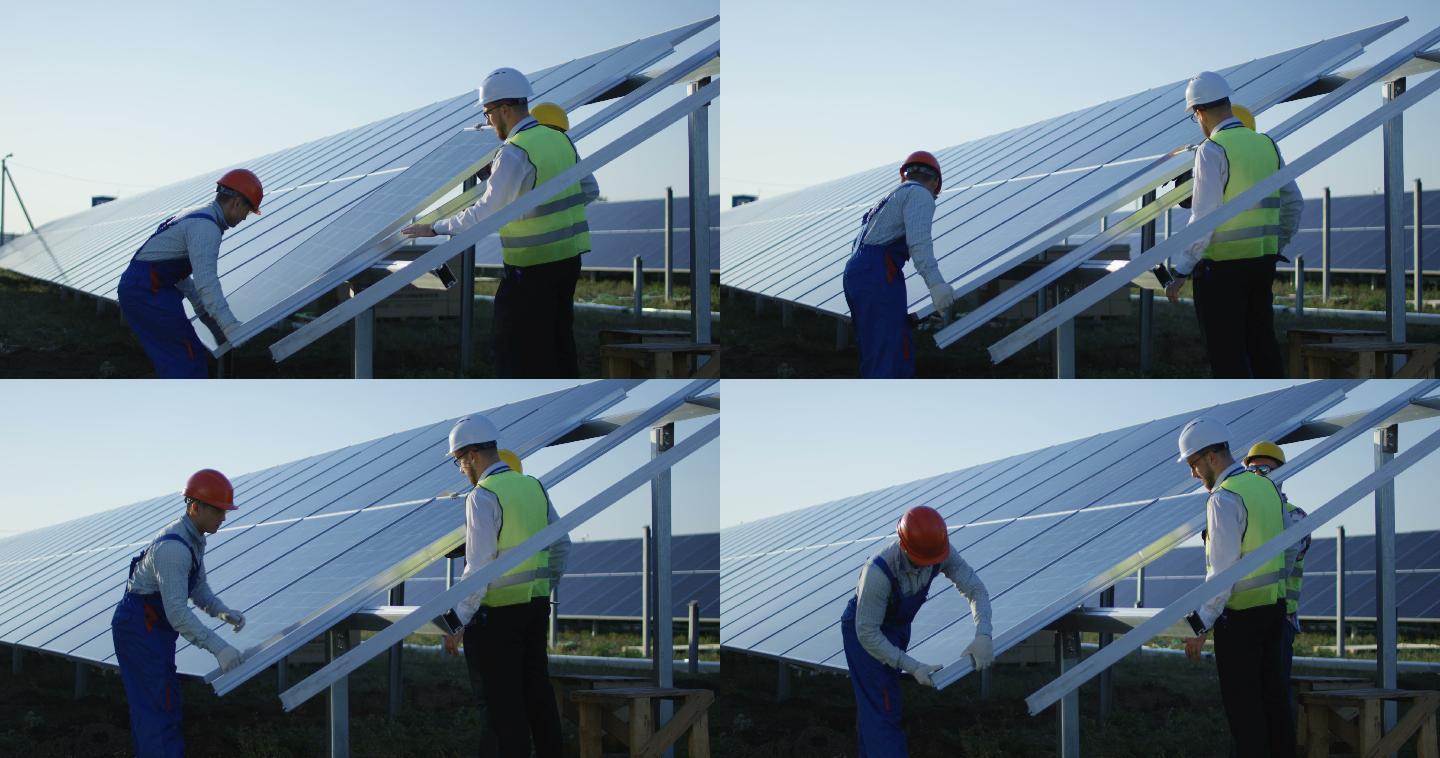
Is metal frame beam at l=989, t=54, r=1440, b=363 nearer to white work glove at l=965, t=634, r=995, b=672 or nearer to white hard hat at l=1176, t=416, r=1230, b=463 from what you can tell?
white hard hat at l=1176, t=416, r=1230, b=463

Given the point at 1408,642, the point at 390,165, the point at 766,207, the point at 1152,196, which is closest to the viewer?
the point at 390,165

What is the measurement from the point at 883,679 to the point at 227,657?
379 cm

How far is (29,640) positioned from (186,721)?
1.52m

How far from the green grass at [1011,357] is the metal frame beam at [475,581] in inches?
236

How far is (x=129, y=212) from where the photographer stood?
2494 cm

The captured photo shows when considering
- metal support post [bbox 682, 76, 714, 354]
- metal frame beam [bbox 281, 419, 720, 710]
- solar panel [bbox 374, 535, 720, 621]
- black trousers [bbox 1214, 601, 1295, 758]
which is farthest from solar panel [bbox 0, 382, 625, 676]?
solar panel [bbox 374, 535, 720, 621]

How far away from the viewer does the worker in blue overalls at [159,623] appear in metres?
8.77

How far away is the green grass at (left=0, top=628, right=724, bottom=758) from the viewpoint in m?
11.8

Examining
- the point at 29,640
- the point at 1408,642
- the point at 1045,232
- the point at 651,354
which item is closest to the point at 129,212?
the point at 29,640

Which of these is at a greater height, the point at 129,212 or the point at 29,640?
the point at 129,212

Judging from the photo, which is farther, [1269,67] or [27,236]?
[27,236]

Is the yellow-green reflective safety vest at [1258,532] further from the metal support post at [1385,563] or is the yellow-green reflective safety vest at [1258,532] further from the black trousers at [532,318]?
the black trousers at [532,318]

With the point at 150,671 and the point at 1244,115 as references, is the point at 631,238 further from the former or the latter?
the point at 150,671

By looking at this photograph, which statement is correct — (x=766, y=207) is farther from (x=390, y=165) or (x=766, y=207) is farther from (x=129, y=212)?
(x=390, y=165)
